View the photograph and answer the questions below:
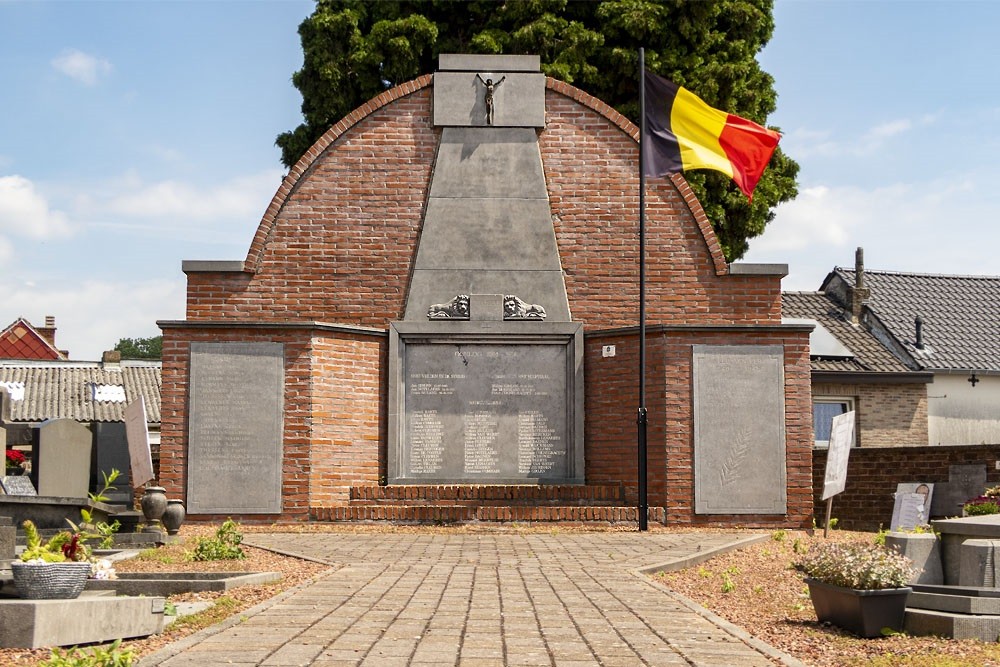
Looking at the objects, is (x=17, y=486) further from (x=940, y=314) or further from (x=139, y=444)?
(x=940, y=314)

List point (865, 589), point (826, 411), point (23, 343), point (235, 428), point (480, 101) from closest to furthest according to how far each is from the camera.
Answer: point (865, 589), point (235, 428), point (480, 101), point (826, 411), point (23, 343)

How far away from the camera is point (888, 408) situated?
30.0m

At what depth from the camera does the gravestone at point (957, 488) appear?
17875 mm

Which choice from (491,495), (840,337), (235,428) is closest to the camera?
(235,428)

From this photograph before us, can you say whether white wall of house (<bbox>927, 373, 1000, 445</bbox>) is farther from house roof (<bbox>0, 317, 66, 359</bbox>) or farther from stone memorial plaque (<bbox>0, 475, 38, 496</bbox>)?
house roof (<bbox>0, 317, 66, 359</bbox>)

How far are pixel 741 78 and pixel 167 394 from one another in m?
15.6

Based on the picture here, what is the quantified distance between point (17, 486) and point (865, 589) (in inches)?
422

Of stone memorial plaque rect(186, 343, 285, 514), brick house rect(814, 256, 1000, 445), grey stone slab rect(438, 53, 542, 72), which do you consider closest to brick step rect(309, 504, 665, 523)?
stone memorial plaque rect(186, 343, 285, 514)

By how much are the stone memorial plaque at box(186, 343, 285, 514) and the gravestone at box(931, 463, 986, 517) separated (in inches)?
424

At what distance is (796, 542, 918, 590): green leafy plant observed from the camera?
796 centimetres

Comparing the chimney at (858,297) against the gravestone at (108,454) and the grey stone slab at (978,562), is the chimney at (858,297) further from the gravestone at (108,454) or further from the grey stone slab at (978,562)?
the grey stone slab at (978,562)

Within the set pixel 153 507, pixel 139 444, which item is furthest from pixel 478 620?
pixel 139 444

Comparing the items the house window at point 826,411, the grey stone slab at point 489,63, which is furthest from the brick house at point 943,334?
the grey stone slab at point 489,63

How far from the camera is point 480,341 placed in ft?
59.1
